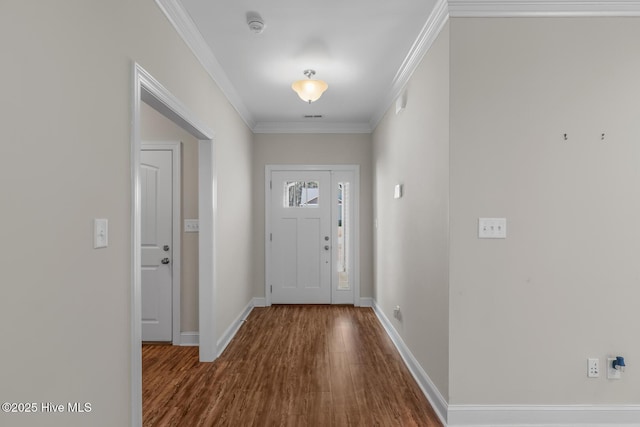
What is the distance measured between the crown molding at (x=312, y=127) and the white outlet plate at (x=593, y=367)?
3.66 metres

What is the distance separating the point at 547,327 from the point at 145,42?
2.84 m

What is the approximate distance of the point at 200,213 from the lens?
9.82 feet

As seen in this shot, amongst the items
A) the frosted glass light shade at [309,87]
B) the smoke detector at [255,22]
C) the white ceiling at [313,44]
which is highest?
the white ceiling at [313,44]

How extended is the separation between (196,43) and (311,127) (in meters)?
2.53

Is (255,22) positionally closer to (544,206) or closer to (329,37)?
(329,37)

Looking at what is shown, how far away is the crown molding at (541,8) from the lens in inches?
78.7

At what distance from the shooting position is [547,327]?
204 centimetres

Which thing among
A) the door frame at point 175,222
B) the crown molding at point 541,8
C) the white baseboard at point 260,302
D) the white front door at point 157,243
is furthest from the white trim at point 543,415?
the white baseboard at point 260,302

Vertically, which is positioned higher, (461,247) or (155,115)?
(155,115)

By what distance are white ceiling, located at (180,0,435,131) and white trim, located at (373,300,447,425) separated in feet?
8.26

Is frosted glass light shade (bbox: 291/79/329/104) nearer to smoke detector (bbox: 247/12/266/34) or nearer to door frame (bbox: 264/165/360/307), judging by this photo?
smoke detector (bbox: 247/12/266/34)

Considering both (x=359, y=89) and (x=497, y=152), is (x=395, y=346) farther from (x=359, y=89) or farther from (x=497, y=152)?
(x=359, y=89)

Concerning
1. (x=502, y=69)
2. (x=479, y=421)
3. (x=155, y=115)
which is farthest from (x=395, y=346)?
(x=155, y=115)

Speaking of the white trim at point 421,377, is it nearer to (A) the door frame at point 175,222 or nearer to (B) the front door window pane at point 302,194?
(B) the front door window pane at point 302,194
